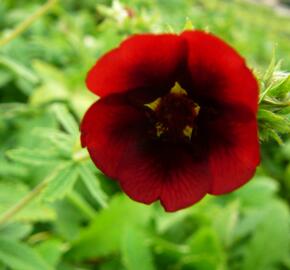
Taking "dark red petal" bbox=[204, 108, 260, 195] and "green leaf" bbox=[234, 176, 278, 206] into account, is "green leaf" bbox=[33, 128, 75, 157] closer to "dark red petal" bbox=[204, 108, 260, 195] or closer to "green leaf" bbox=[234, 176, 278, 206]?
"dark red petal" bbox=[204, 108, 260, 195]

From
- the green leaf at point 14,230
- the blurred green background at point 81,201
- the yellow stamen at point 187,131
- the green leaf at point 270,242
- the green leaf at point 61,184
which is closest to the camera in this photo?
the yellow stamen at point 187,131

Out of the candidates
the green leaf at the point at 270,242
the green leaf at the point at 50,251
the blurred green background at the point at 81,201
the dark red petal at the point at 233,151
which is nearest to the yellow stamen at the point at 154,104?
the dark red petal at the point at 233,151

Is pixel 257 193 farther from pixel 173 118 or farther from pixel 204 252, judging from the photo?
pixel 173 118

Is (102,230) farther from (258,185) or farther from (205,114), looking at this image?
(205,114)

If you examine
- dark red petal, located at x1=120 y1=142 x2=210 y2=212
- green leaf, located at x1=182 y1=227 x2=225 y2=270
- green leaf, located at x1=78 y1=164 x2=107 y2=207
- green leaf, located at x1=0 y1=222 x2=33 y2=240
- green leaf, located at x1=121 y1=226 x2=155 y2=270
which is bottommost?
green leaf, located at x1=182 y1=227 x2=225 y2=270

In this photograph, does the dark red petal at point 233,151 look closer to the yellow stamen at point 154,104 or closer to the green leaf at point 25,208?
the yellow stamen at point 154,104

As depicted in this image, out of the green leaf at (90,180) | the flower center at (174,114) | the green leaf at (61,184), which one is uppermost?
the flower center at (174,114)

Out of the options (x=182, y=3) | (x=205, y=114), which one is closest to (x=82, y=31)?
(x=182, y=3)

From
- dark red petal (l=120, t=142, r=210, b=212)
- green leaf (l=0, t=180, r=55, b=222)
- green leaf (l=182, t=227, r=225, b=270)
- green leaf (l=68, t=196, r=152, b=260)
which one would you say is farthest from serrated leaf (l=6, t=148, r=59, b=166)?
green leaf (l=182, t=227, r=225, b=270)
